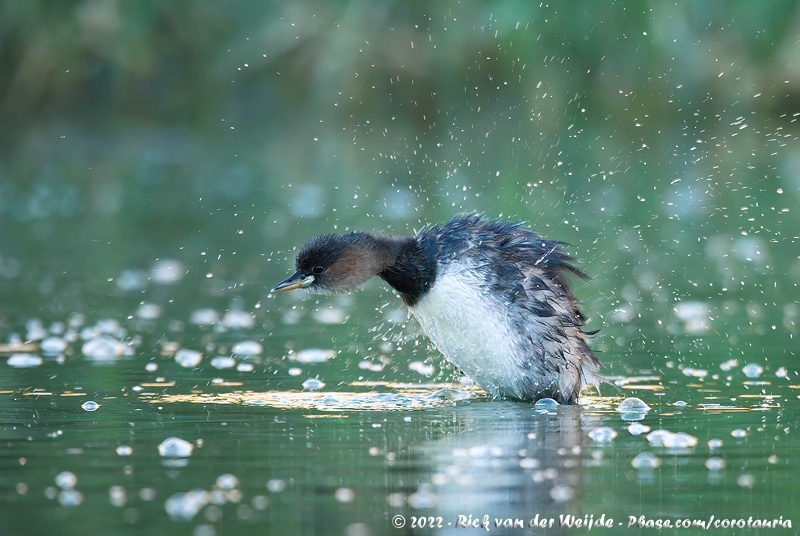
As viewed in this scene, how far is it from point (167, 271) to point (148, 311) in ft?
A: 7.52

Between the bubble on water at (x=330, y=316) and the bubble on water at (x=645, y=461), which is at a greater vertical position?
the bubble on water at (x=330, y=316)

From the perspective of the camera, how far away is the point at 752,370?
25.2 ft

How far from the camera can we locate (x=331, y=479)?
16.8ft

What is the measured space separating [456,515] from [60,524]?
1.50 meters

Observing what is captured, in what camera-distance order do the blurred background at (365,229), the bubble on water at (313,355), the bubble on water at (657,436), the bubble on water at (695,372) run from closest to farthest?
the blurred background at (365,229), the bubble on water at (657,436), the bubble on water at (695,372), the bubble on water at (313,355)

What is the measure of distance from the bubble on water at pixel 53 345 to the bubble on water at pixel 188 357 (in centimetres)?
89

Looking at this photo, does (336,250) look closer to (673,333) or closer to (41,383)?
(41,383)

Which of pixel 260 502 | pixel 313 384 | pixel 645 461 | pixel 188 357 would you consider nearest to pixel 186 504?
pixel 260 502

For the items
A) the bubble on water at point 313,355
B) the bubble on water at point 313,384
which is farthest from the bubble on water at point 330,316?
the bubble on water at point 313,384

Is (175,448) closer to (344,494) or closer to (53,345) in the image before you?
(344,494)

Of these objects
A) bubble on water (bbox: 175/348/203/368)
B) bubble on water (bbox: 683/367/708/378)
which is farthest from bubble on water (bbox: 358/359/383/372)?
bubble on water (bbox: 683/367/708/378)

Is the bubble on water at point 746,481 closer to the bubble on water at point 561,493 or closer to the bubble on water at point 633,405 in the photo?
the bubble on water at point 561,493

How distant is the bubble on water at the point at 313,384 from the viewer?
24.2 feet

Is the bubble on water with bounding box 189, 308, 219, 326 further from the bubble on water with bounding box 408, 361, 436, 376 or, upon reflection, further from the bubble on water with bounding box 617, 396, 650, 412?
the bubble on water with bounding box 617, 396, 650, 412
